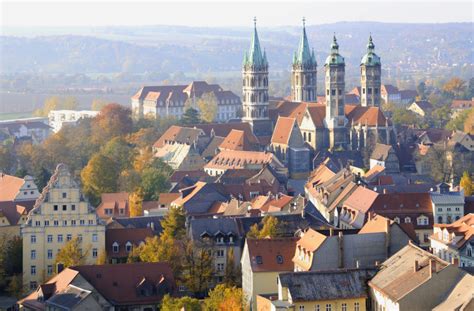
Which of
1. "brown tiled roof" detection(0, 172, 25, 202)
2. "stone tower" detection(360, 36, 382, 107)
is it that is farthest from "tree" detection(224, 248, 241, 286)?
"stone tower" detection(360, 36, 382, 107)

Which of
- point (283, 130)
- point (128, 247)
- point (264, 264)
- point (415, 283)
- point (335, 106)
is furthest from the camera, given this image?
point (335, 106)

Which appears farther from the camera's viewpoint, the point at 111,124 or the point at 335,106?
the point at 111,124

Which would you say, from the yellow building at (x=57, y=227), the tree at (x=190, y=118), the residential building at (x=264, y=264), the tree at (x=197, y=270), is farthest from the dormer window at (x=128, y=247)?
the tree at (x=190, y=118)

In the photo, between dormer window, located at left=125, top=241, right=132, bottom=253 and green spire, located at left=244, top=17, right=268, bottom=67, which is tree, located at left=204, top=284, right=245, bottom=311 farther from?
green spire, located at left=244, top=17, right=268, bottom=67

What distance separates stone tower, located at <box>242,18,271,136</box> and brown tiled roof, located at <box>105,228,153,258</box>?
227ft

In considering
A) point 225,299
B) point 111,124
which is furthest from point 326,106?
point 225,299

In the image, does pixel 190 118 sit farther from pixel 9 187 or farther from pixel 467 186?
pixel 9 187

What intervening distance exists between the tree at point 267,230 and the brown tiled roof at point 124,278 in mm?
9146

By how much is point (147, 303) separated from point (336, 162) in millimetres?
60465

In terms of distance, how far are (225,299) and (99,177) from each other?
4627 centimetres

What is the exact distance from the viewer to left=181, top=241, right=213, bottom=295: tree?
75250 millimetres

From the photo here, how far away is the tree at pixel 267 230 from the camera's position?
263ft

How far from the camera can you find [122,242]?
267 feet

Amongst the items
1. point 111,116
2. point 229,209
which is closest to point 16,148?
point 111,116
